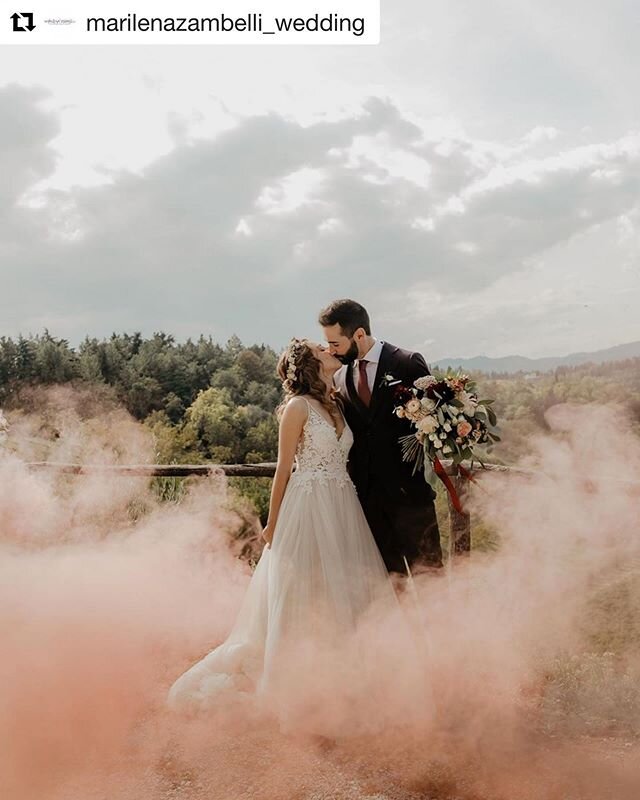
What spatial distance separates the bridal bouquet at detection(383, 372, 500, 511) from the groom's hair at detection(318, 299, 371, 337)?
322 millimetres

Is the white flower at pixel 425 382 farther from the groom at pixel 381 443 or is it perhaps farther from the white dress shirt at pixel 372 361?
the white dress shirt at pixel 372 361

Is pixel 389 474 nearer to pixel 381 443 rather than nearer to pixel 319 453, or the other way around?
pixel 381 443

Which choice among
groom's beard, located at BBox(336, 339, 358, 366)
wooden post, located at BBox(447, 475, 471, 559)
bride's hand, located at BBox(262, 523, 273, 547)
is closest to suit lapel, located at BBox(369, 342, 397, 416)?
groom's beard, located at BBox(336, 339, 358, 366)

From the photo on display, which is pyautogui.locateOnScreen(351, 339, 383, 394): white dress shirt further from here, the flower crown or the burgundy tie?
the flower crown

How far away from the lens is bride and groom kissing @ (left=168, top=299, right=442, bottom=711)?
11.5 feet

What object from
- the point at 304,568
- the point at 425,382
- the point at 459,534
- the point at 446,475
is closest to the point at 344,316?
the point at 425,382

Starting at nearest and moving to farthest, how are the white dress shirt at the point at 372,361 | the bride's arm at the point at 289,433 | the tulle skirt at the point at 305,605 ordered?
1. the tulle skirt at the point at 305,605
2. the bride's arm at the point at 289,433
3. the white dress shirt at the point at 372,361

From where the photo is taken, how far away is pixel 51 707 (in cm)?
351

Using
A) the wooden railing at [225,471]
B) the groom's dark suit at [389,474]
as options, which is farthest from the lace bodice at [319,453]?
the wooden railing at [225,471]

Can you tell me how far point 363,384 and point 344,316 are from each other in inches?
14.6

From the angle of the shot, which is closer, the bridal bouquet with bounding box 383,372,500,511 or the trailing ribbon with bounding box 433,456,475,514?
the bridal bouquet with bounding box 383,372,500,511

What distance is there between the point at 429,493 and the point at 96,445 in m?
4.69

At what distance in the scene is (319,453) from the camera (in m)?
3.63

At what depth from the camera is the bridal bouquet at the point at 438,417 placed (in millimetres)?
3576
